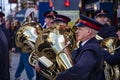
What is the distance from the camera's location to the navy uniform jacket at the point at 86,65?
4707mm

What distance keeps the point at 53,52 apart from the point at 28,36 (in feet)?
6.62

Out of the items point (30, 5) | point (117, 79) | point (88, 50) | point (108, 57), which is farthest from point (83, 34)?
point (30, 5)

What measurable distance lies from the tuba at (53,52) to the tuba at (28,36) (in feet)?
2.22

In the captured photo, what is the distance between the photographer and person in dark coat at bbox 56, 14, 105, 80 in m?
4.71

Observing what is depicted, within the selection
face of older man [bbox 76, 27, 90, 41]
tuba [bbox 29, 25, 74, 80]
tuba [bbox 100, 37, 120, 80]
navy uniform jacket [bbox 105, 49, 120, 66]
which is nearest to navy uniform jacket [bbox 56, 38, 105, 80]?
face of older man [bbox 76, 27, 90, 41]

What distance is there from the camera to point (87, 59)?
4.71 m

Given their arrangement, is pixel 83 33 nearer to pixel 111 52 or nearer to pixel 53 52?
pixel 53 52

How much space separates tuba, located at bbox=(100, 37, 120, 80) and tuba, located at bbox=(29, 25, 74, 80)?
0.61 metres

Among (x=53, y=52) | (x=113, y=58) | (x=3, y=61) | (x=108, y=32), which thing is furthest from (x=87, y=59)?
(x=108, y=32)

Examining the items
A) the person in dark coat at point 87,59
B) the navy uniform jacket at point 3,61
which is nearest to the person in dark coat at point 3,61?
the navy uniform jacket at point 3,61

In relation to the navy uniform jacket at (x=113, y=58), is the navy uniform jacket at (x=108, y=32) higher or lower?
higher

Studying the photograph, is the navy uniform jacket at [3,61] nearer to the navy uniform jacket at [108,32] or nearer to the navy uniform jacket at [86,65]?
the navy uniform jacket at [108,32]

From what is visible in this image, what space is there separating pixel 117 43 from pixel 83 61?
2644 millimetres

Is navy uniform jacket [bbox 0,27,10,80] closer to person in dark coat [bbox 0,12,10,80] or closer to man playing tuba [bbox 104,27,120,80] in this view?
person in dark coat [bbox 0,12,10,80]
